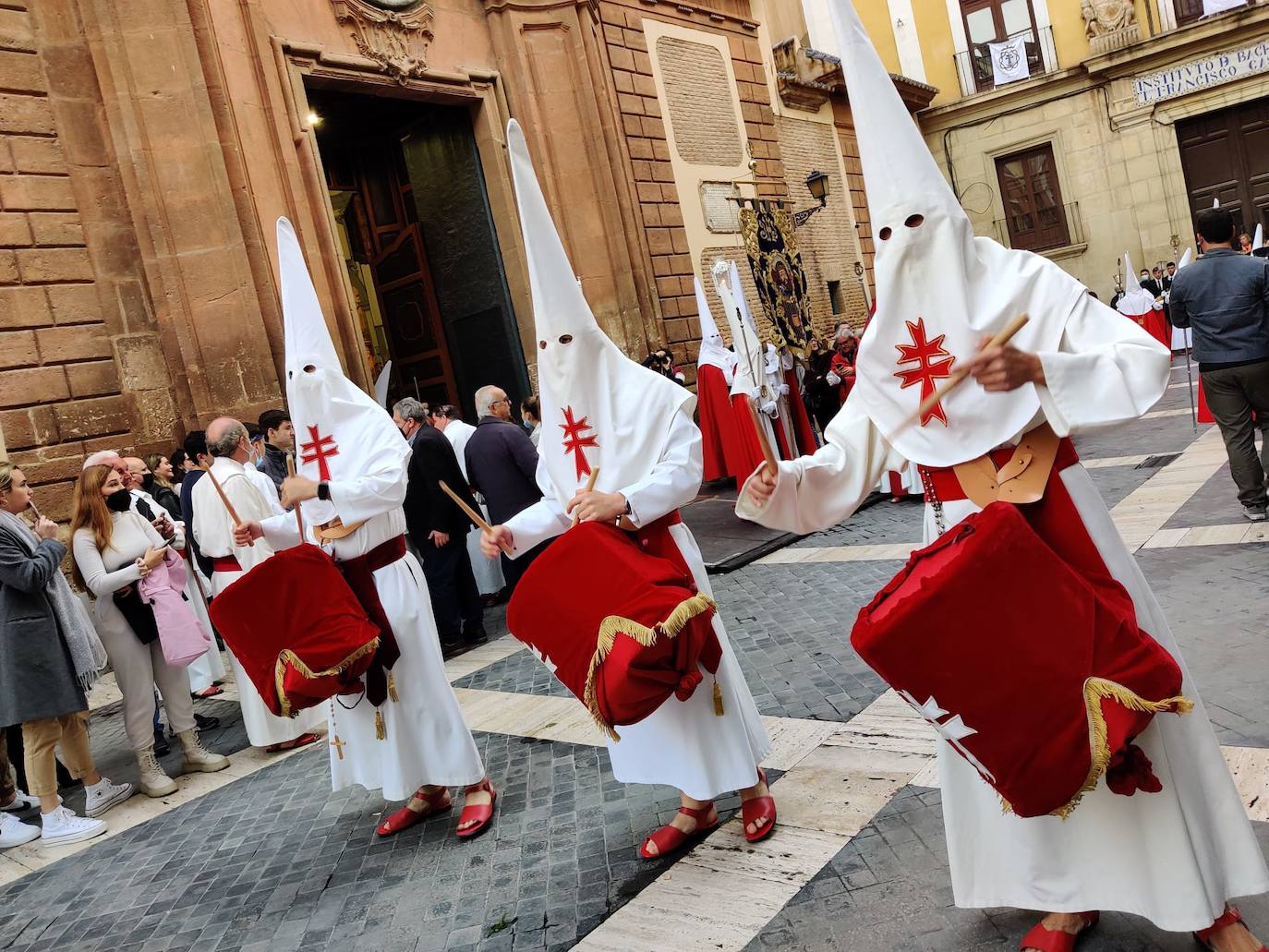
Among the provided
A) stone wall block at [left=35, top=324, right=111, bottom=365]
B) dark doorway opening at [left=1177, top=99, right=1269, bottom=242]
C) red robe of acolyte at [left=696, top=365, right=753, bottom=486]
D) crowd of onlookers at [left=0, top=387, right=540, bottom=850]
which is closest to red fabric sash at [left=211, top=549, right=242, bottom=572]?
crowd of onlookers at [left=0, top=387, right=540, bottom=850]

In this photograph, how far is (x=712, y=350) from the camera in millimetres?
10656

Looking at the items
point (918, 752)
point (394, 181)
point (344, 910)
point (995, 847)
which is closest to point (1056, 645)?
point (995, 847)

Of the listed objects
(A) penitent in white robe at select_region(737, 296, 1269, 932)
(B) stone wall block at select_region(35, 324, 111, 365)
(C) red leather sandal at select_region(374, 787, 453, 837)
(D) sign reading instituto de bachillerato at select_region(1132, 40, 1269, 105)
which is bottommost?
(C) red leather sandal at select_region(374, 787, 453, 837)

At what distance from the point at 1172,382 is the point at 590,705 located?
13.5 metres

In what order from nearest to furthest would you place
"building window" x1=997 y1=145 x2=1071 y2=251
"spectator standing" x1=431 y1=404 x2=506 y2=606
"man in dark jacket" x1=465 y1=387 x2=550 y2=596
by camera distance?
"man in dark jacket" x1=465 y1=387 x2=550 y2=596 < "spectator standing" x1=431 y1=404 x2=506 y2=606 < "building window" x1=997 y1=145 x2=1071 y2=251

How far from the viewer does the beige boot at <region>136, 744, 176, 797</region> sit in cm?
503

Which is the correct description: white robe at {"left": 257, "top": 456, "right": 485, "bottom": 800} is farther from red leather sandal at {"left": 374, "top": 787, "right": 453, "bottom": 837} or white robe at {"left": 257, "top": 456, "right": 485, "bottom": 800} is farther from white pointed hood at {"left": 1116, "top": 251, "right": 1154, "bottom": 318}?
white pointed hood at {"left": 1116, "top": 251, "right": 1154, "bottom": 318}

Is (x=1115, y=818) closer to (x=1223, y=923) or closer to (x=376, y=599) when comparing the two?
(x=1223, y=923)

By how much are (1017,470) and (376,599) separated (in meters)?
2.59

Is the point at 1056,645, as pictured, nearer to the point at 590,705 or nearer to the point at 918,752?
the point at 590,705

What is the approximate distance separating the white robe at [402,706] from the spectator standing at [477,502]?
10.1 feet

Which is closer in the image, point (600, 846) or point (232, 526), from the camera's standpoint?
point (600, 846)

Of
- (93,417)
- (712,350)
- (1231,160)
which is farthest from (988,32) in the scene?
(93,417)

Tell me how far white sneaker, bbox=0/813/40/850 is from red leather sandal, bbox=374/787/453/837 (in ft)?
6.50
